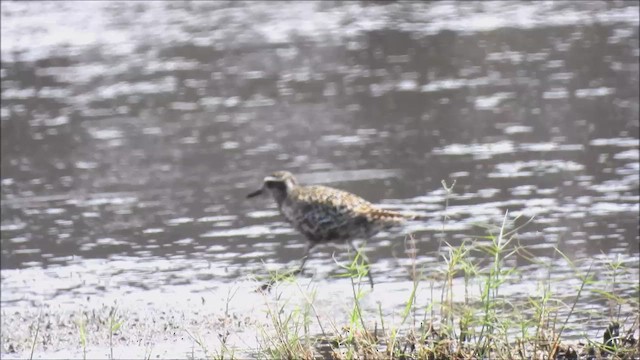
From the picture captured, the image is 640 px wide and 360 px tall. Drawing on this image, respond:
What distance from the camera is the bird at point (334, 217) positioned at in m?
9.38

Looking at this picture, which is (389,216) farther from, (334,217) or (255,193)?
(255,193)

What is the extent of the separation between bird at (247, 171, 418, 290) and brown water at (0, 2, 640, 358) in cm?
20

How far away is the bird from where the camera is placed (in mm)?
9383

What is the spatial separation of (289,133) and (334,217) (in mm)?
3726

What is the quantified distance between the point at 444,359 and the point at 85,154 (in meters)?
7.01

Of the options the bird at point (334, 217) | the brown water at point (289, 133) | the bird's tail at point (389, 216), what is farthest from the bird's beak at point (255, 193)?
the bird's tail at point (389, 216)

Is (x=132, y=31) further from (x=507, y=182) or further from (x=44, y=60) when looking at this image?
(x=507, y=182)

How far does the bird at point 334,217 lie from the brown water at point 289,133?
0.20 metres

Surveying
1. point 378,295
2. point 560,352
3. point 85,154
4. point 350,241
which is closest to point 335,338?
point 560,352

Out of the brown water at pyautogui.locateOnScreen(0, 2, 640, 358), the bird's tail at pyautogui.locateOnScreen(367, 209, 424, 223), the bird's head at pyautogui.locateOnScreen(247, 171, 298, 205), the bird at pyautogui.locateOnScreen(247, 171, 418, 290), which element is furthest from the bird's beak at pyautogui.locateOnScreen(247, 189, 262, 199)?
the bird's tail at pyautogui.locateOnScreen(367, 209, 424, 223)

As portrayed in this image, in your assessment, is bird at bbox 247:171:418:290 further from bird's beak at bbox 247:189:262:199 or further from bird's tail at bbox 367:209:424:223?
bird's beak at bbox 247:189:262:199

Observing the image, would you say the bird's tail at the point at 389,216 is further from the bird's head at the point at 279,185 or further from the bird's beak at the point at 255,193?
the bird's beak at the point at 255,193

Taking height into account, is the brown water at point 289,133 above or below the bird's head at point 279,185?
below

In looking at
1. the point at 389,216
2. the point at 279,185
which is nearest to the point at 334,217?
the point at 389,216
